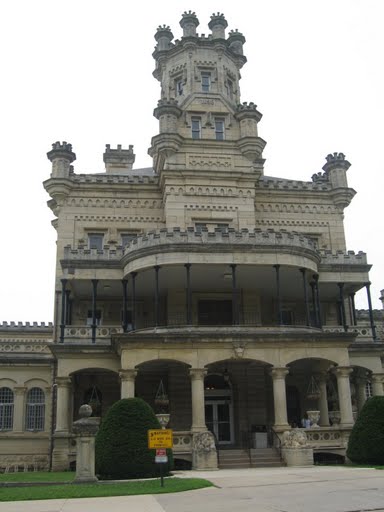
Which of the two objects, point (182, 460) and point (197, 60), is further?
point (197, 60)

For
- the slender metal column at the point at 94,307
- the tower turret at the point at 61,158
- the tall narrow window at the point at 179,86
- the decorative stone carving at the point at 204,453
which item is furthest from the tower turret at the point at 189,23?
the decorative stone carving at the point at 204,453

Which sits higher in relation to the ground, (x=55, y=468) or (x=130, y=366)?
(x=130, y=366)

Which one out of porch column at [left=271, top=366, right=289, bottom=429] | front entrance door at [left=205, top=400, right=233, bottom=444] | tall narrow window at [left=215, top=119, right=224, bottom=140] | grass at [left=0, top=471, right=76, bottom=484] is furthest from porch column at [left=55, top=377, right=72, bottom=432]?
tall narrow window at [left=215, top=119, right=224, bottom=140]

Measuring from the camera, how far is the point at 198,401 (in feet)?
99.2

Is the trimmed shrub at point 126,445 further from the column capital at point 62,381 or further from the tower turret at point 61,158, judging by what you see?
the tower turret at point 61,158

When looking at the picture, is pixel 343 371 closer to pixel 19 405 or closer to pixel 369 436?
pixel 369 436

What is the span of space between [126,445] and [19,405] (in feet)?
66.6

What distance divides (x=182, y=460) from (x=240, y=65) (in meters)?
32.1

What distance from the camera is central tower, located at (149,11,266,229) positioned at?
41.0 meters

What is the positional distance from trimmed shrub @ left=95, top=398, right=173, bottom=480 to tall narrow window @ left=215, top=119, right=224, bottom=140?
24249 millimetres

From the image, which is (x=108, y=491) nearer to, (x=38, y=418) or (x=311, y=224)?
(x=38, y=418)

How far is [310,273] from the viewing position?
36.2 metres

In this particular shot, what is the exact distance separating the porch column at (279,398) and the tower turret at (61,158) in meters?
20.4

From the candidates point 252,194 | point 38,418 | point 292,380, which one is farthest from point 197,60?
point 38,418
